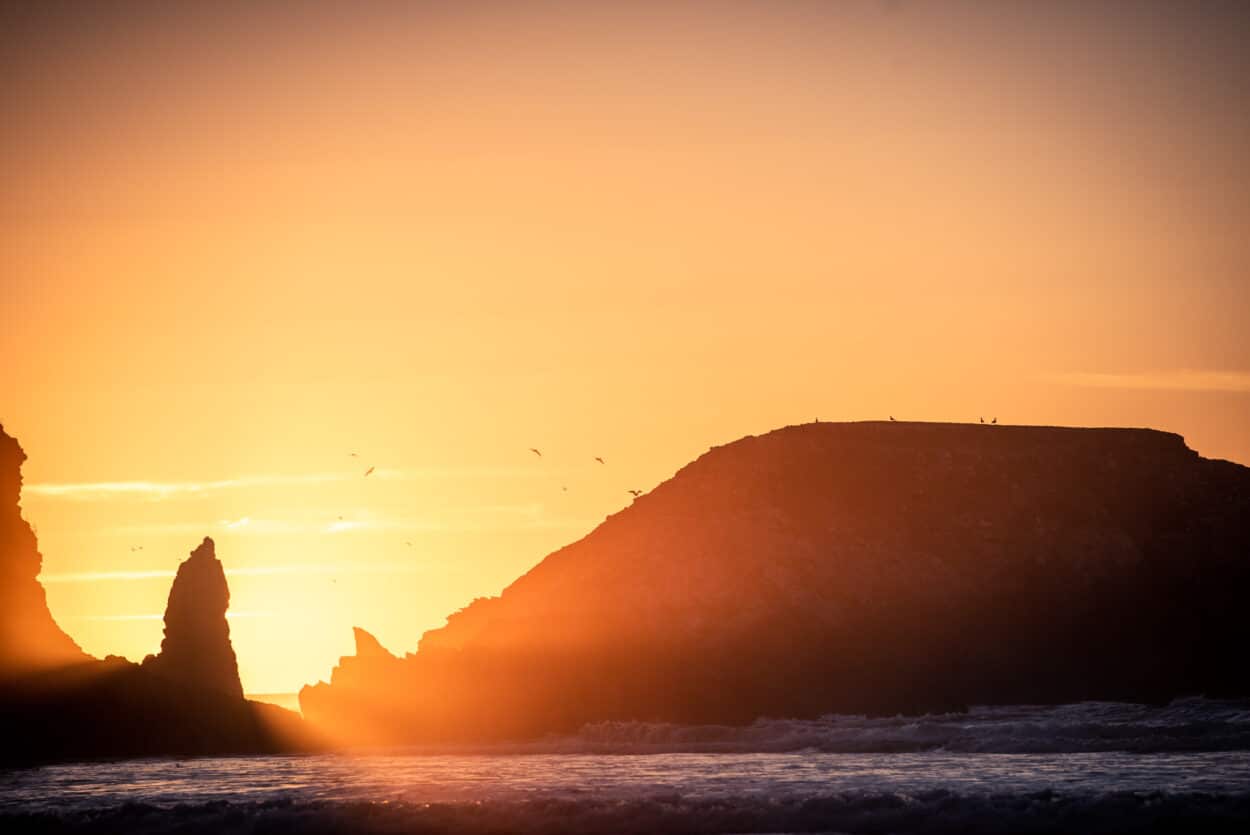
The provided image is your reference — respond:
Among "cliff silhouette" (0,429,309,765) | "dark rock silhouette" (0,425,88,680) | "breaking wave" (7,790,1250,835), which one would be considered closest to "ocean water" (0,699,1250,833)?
"breaking wave" (7,790,1250,835)

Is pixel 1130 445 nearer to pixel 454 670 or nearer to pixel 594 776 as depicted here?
pixel 454 670

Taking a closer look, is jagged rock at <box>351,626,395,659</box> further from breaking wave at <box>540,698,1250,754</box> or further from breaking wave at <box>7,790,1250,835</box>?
breaking wave at <box>7,790,1250,835</box>

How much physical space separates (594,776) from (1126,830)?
20722mm

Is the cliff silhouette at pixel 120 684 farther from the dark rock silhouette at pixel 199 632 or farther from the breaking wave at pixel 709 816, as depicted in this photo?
the breaking wave at pixel 709 816

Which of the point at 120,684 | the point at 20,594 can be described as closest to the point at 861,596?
the point at 120,684

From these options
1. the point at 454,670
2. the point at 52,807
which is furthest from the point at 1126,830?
the point at 454,670

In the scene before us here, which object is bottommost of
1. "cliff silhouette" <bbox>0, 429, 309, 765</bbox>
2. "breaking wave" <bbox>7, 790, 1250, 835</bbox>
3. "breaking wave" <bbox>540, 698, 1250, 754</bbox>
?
"breaking wave" <bbox>7, 790, 1250, 835</bbox>

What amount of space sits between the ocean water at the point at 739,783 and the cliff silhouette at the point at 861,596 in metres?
5.47

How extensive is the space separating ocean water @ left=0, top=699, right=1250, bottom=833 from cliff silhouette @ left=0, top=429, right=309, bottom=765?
6685mm

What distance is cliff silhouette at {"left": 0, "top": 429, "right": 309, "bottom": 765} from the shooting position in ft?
258

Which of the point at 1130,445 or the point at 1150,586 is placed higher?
the point at 1130,445

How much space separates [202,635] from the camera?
3403 inches

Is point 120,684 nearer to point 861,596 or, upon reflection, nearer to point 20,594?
point 20,594

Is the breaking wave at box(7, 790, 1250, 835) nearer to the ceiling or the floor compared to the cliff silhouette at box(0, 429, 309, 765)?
nearer to the floor
